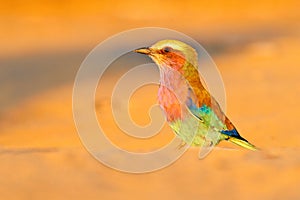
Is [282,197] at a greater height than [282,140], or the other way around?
[282,197]

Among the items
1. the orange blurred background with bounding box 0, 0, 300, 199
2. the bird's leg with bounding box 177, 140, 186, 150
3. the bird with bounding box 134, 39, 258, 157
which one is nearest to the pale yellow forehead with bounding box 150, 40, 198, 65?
the bird with bounding box 134, 39, 258, 157

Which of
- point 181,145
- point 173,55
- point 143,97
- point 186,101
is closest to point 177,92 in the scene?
point 186,101

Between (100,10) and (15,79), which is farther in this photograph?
(100,10)

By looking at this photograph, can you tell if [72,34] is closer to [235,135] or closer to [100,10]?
[100,10]

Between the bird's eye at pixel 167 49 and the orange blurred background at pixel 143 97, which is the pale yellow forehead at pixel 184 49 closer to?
the bird's eye at pixel 167 49

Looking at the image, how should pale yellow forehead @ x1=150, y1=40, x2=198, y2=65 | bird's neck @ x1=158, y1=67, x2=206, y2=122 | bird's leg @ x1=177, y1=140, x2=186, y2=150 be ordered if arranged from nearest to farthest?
bird's neck @ x1=158, y1=67, x2=206, y2=122 < pale yellow forehead @ x1=150, y1=40, x2=198, y2=65 < bird's leg @ x1=177, y1=140, x2=186, y2=150

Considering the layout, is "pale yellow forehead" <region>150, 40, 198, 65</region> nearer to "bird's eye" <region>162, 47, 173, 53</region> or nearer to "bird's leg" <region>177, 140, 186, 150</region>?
"bird's eye" <region>162, 47, 173, 53</region>

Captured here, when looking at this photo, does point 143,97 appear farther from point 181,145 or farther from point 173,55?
point 173,55

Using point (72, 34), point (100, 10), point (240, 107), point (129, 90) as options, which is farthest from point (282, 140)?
point (100, 10)
